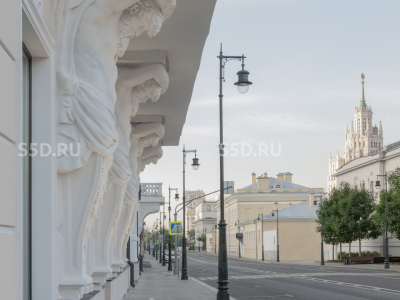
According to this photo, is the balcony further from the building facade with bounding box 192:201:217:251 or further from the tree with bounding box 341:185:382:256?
the building facade with bounding box 192:201:217:251

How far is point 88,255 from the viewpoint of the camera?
23.8ft

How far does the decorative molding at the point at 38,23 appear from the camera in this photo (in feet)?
12.3

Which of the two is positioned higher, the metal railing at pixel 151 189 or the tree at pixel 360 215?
the metal railing at pixel 151 189

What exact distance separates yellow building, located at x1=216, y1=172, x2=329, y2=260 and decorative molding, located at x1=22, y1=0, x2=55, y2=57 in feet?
222

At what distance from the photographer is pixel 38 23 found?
418cm

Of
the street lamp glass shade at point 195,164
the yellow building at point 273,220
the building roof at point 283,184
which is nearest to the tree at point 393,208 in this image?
the street lamp glass shade at point 195,164

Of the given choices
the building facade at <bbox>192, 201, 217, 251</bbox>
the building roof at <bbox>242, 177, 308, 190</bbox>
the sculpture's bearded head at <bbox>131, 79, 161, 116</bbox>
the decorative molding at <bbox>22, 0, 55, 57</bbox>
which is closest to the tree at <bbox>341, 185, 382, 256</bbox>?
the sculpture's bearded head at <bbox>131, 79, 161, 116</bbox>

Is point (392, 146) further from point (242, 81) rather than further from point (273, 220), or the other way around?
point (242, 81)

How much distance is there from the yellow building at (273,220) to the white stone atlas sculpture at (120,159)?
62.6m

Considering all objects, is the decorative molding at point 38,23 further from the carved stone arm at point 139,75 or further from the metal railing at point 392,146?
the metal railing at point 392,146

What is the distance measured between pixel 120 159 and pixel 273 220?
67.5 meters

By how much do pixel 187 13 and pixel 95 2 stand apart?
8.58 feet

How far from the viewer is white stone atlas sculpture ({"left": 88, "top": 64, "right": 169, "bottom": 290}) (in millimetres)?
8057

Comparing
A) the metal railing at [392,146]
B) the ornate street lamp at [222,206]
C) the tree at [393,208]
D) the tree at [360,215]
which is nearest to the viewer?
the ornate street lamp at [222,206]
